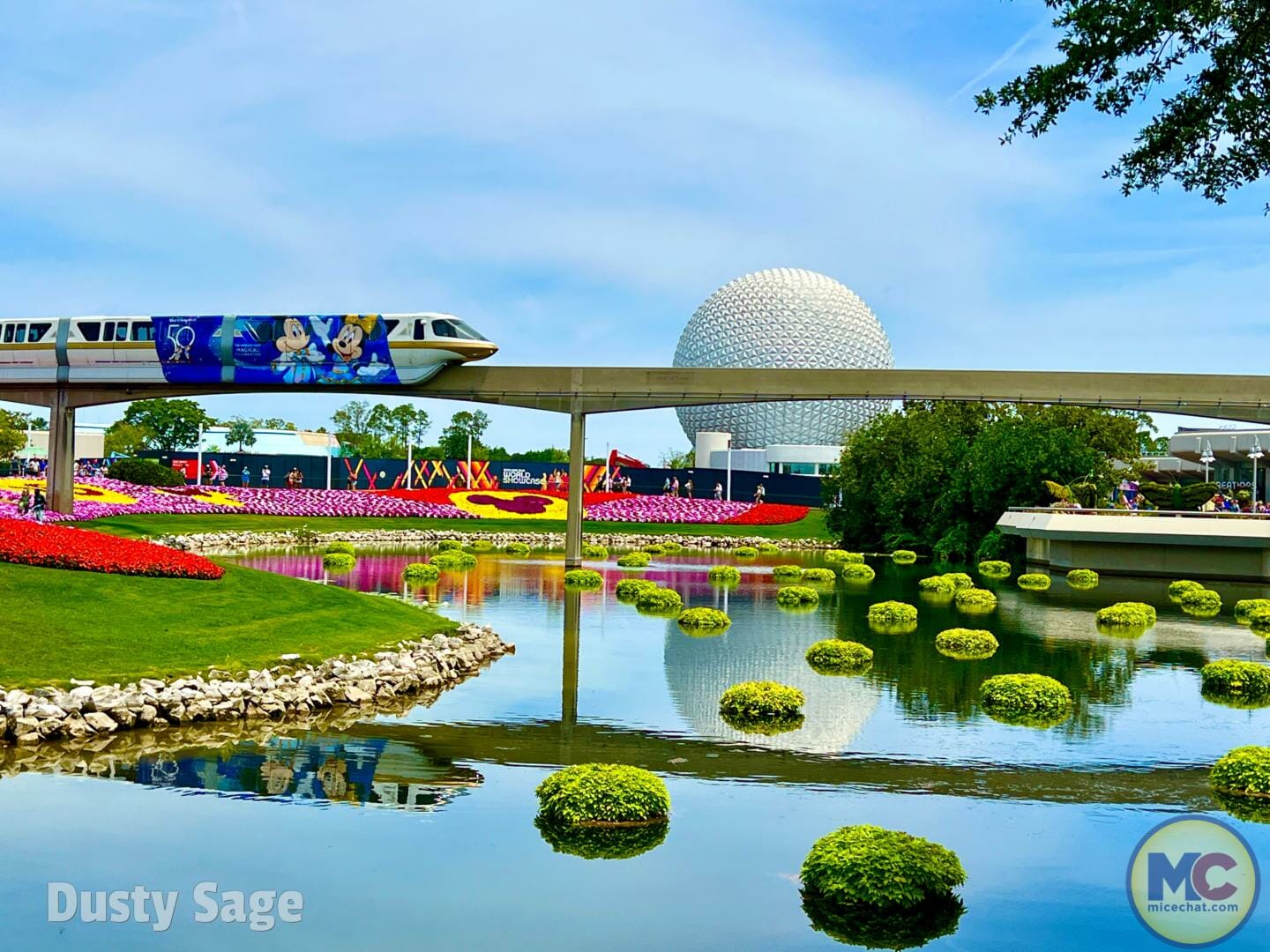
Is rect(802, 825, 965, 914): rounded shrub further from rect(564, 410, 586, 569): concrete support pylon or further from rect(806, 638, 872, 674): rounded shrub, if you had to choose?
rect(564, 410, 586, 569): concrete support pylon

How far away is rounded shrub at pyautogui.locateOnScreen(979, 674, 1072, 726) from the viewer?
1723cm

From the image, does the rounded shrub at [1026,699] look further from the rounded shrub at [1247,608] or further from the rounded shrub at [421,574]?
the rounded shrub at [421,574]

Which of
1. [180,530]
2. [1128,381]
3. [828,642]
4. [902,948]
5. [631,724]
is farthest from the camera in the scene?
[180,530]

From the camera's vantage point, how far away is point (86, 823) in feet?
36.2

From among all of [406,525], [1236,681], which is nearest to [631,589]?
[1236,681]

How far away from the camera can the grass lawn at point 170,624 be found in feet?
52.8

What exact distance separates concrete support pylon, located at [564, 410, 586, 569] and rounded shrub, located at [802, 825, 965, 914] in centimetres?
3280

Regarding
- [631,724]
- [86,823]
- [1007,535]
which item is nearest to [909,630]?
[631,724]

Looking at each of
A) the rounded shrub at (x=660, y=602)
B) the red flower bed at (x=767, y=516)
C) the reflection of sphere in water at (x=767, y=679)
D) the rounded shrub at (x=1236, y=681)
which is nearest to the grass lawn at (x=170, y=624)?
the reflection of sphere in water at (x=767, y=679)

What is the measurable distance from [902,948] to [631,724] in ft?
24.2

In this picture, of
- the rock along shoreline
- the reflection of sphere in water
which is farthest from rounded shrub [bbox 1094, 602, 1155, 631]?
the rock along shoreline

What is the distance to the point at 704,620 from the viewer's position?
87.2ft

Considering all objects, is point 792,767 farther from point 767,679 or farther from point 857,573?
point 857,573

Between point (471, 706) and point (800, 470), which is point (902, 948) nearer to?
point (471, 706)
